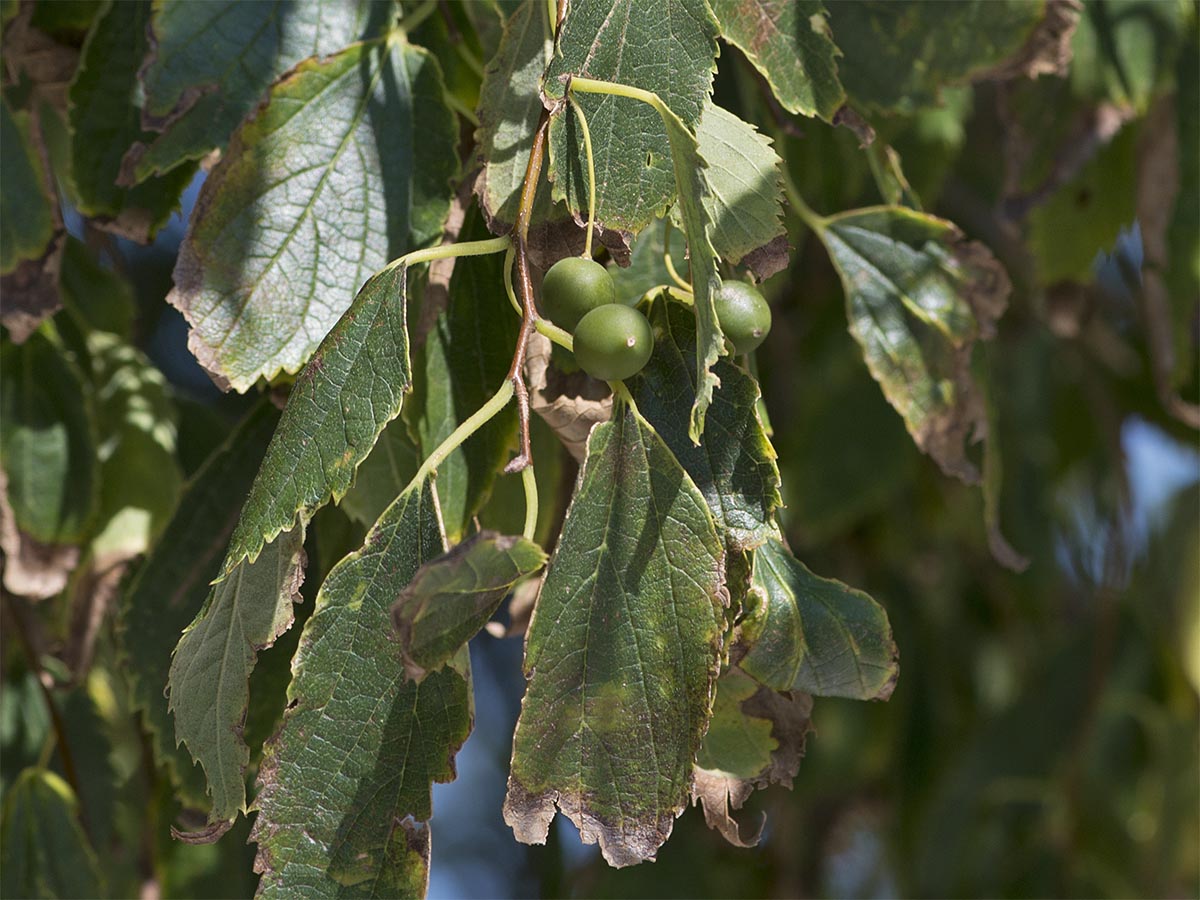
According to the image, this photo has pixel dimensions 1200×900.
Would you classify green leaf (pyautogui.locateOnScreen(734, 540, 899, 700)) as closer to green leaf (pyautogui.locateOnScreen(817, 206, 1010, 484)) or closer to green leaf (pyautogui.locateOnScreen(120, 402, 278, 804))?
green leaf (pyautogui.locateOnScreen(817, 206, 1010, 484))

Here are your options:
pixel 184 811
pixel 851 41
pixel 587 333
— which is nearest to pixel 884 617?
pixel 587 333

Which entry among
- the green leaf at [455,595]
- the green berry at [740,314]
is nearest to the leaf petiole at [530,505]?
the green leaf at [455,595]

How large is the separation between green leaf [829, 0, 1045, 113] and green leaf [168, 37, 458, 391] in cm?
27

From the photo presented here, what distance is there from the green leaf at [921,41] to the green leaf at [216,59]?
30cm

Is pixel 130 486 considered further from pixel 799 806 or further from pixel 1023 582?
pixel 1023 582

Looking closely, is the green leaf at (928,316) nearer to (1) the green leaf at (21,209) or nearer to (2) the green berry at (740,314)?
(2) the green berry at (740,314)

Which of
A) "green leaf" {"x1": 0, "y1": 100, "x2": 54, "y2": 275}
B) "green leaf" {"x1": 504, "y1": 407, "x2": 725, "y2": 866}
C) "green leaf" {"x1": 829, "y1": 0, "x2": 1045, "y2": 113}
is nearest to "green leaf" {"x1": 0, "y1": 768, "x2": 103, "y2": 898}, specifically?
"green leaf" {"x1": 0, "y1": 100, "x2": 54, "y2": 275}

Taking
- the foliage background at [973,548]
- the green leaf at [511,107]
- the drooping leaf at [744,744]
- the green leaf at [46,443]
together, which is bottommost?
the foliage background at [973,548]

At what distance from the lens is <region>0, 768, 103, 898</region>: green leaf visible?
97 centimetres

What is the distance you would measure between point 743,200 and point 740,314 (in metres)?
0.06

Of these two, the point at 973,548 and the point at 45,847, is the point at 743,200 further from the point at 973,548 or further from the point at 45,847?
the point at 973,548

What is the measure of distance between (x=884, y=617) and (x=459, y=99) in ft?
1.32

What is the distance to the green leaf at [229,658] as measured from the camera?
0.58m

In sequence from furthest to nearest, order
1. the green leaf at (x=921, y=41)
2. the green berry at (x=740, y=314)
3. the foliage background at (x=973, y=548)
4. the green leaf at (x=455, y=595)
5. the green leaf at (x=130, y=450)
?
1. the foliage background at (x=973, y=548)
2. the green leaf at (x=130, y=450)
3. the green leaf at (x=921, y=41)
4. the green berry at (x=740, y=314)
5. the green leaf at (x=455, y=595)
